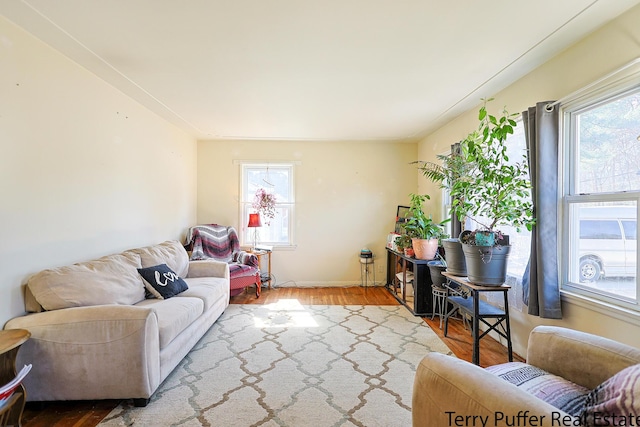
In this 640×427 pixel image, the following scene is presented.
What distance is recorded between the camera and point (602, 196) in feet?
6.58

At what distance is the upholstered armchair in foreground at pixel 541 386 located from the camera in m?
0.96

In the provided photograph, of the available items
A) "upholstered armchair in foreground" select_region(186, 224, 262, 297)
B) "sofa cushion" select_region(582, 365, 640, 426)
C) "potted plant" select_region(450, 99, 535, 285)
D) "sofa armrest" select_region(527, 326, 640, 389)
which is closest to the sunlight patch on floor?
"upholstered armchair in foreground" select_region(186, 224, 262, 297)

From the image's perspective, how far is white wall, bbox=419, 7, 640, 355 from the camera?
1.80 m

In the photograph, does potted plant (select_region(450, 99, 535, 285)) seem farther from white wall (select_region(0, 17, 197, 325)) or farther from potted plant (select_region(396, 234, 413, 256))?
white wall (select_region(0, 17, 197, 325))

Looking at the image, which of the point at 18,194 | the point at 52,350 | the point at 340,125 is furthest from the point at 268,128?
the point at 52,350

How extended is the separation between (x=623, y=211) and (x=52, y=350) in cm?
369

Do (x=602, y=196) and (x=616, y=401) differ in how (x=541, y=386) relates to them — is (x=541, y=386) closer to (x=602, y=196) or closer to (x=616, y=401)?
(x=616, y=401)

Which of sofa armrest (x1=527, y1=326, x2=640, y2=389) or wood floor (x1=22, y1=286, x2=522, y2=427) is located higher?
sofa armrest (x1=527, y1=326, x2=640, y2=389)

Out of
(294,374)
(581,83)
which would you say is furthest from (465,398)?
(581,83)

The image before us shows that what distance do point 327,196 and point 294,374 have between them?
10.5ft

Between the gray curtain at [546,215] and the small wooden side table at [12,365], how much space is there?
3.35m

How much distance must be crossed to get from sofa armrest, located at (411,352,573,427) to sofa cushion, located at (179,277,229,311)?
2.26 meters

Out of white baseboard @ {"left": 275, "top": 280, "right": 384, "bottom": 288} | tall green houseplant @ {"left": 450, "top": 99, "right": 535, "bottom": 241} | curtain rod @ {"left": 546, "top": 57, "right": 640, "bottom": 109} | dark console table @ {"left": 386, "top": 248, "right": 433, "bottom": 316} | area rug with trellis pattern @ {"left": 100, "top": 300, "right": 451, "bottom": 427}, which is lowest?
area rug with trellis pattern @ {"left": 100, "top": 300, "right": 451, "bottom": 427}

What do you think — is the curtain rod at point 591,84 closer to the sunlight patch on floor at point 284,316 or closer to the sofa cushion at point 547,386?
the sofa cushion at point 547,386
